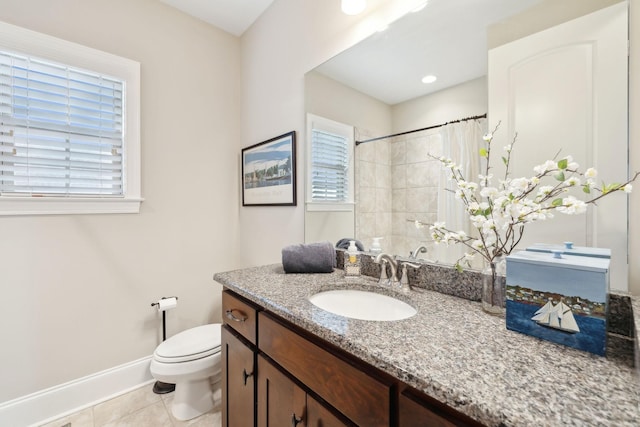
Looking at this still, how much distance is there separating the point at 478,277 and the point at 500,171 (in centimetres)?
37

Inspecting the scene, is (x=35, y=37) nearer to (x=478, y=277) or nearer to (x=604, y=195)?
(x=478, y=277)

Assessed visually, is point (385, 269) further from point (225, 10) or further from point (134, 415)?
point (225, 10)

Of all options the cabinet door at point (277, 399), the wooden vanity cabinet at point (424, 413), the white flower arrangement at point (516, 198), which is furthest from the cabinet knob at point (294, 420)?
the white flower arrangement at point (516, 198)

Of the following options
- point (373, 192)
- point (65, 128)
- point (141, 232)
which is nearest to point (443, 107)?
point (373, 192)

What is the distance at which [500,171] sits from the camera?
0.90 m

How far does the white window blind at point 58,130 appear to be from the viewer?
1.49 m

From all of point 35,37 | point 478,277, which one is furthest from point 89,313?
point 478,277

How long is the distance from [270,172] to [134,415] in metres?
1.71

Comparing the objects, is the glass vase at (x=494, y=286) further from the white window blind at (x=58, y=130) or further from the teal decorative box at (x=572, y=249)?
the white window blind at (x=58, y=130)

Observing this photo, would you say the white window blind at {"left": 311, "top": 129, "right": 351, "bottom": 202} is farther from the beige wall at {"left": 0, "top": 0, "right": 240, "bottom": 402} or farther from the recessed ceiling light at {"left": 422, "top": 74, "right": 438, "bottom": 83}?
the beige wall at {"left": 0, "top": 0, "right": 240, "bottom": 402}

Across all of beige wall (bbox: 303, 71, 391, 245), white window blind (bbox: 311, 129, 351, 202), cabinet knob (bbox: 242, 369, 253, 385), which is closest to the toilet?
cabinet knob (bbox: 242, 369, 253, 385)

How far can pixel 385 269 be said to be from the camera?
3.80 ft

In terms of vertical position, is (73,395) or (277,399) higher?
(277,399)

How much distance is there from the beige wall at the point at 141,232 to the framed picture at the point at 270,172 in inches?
7.9
